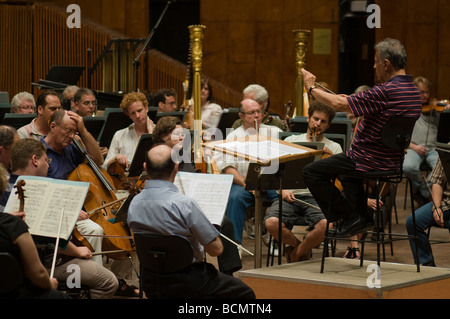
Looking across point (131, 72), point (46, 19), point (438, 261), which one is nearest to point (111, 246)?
point (438, 261)

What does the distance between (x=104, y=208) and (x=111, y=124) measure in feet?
5.40

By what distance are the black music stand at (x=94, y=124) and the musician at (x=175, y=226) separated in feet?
7.87

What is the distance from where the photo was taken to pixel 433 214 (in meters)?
5.39

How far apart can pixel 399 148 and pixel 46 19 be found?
807 centimetres

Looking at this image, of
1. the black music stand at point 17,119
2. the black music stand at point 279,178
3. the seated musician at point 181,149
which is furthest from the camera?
the black music stand at point 17,119

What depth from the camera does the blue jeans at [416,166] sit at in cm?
750

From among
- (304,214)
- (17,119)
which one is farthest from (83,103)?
(304,214)

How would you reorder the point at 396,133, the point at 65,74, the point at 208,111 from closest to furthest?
the point at 396,133
the point at 208,111
the point at 65,74

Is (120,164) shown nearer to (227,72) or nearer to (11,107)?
(11,107)

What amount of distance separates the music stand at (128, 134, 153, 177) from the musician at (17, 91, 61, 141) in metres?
0.88

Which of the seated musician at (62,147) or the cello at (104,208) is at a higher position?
the seated musician at (62,147)

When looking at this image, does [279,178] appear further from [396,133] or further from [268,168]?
[396,133]

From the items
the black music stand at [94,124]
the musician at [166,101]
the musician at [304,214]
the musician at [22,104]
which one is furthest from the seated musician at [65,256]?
the musician at [166,101]

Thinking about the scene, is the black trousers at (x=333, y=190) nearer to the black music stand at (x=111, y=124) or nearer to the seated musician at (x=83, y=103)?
the black music stand at (x=111, y=124)
